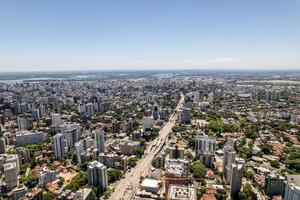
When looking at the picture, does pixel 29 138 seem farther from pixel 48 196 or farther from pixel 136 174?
pixel 136 174

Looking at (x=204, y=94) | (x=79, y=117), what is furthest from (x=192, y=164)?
(x=204, y=94)

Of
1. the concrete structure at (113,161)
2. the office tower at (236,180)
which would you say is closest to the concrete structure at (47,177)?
the concrete structure at (113,161)

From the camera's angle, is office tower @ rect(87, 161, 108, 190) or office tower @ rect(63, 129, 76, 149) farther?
office tower @ rect(63, 129, 76, 149)

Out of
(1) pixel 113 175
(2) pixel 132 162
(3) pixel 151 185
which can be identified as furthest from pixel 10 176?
(3) pixel 151 185

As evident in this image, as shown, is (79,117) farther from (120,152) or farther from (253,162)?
(253,162)

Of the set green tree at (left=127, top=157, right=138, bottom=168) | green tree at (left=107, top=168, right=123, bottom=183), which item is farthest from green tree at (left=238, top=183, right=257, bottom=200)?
green tree at (left=127, top=157, right=138, bottom=168)

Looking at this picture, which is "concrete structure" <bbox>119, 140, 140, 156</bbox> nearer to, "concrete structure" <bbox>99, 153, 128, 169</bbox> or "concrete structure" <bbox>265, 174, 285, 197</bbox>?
"concrete structure" <bbox>99, 153, 128, 169</bbox>

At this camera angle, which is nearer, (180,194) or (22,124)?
(180,194)
